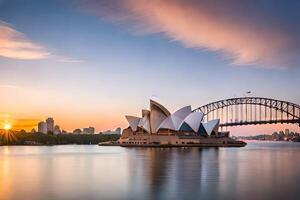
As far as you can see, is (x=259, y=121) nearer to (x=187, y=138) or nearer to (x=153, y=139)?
(x=187, y=138)

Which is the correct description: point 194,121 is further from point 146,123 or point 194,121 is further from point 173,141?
point 146,123

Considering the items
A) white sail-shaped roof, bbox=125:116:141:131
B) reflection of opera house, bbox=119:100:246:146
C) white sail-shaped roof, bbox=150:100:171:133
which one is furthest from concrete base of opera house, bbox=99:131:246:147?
white sail-shaped roof, bbox=150:100:171:133

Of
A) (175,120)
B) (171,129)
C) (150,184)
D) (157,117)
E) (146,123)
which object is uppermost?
(157,117)

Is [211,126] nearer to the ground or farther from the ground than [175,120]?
nearer to the ground

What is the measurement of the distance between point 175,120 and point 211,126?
13.1 metres

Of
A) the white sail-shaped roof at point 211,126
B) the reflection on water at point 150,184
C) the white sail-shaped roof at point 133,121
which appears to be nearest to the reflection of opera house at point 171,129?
the white sail-shaped roof at point 211,126

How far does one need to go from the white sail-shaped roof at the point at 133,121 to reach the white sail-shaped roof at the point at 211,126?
1861 cm

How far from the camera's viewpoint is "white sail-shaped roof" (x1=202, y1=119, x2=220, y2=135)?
114294 millimetres

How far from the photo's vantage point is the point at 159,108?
4232 inches

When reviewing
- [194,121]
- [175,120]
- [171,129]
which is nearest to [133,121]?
[171,129]

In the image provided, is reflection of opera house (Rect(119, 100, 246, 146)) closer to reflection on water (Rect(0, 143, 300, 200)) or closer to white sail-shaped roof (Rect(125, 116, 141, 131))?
white sail-shaped roof (Rect(125, 116, 141, 131))

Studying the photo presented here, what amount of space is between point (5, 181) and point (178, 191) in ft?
46.0

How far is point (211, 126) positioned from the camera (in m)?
116

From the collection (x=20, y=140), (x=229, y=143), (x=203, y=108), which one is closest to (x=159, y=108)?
(x=229, y=143)
